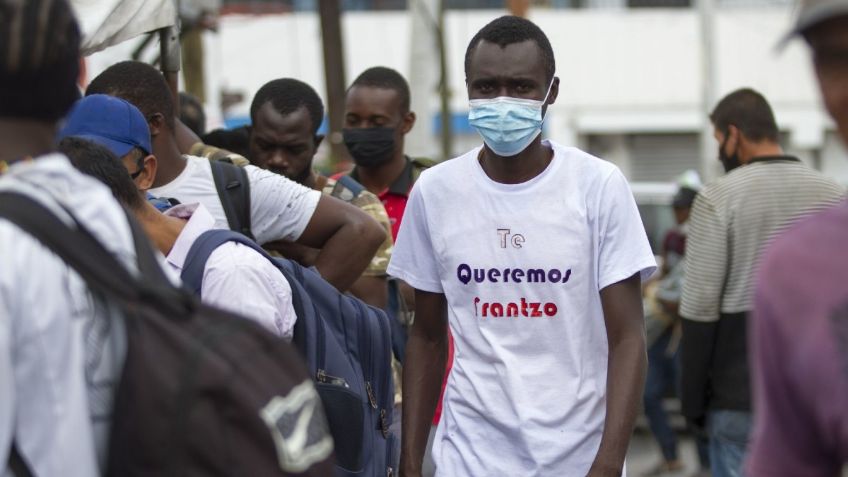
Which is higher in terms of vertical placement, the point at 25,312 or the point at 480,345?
the point at 25,312

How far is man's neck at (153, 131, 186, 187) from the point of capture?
490cm

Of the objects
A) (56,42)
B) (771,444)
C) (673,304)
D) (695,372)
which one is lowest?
(673,304)

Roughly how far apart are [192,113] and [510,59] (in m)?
3.54

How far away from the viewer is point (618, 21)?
3275 cm

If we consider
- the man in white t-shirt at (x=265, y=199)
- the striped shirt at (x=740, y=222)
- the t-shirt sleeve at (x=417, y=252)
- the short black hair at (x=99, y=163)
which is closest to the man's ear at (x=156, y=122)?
the man in white t-shirt at (x=265, y=199)

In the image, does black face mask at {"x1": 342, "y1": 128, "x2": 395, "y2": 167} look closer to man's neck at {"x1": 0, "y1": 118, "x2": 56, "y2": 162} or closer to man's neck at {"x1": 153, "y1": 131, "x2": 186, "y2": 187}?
man's neck at {"x1": 153, "y1": 131, "x2": 186, "y2": 187}

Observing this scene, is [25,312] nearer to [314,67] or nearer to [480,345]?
[480,345]

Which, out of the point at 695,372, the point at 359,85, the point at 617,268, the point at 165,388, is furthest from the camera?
the point at 359,85

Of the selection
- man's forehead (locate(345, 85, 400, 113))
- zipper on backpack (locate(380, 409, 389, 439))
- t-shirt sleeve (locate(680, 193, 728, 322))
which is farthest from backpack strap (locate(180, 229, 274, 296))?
man's forehead (locate(345, 85, 400, 113))

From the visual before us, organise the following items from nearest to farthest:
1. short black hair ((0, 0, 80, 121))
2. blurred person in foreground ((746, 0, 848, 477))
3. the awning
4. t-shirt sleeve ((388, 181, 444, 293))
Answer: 1. blurred person in foreground ((746, 0, 848, 477))
2. short black hair ((0, 0, 80, 121))
3. t-shirt sleeve ((388, 181, 444, 293))
4. the awning

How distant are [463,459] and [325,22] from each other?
11.2 metres

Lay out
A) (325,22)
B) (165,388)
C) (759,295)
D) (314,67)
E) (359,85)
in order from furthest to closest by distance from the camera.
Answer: (314,67) → (325,22) → (359,85) → (165,388) → (759,295)

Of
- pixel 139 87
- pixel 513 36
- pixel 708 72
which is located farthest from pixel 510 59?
pixel 708 72

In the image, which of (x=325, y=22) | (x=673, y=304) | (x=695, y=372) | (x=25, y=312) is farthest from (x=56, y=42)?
(x=325, y=22)
